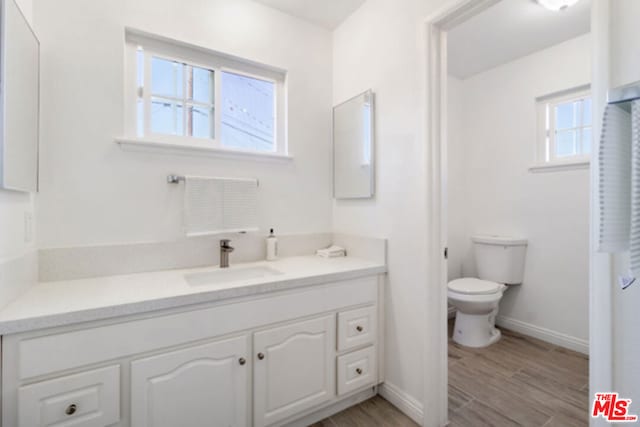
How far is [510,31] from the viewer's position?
2.22 meters

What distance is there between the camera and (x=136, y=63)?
5.23 feet

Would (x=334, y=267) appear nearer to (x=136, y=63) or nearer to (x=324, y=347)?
(x=324, y=347)

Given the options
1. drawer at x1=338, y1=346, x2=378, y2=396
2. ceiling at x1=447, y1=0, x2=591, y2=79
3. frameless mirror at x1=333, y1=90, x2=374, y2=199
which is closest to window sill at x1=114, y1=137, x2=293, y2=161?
frameless mirror at x1=333, y1=90, x2=374, y2=199

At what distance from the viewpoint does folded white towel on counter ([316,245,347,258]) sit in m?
2.00

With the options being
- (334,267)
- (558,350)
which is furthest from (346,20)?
(558,350)

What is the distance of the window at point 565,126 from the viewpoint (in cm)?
236

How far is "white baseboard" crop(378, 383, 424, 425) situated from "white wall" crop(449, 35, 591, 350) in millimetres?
1600

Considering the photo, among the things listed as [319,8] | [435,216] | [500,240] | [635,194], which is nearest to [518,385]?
[500,240]

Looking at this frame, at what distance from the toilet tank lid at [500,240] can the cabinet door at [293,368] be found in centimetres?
182

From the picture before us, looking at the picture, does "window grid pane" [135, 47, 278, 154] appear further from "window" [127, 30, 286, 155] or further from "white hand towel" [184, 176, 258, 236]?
"white hand towel" [184, 176, 258, 236]

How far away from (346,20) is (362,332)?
204 cm

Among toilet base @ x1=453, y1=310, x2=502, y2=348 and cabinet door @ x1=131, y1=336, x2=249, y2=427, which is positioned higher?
cabinet door @ x1=131, y1=336, x2=249, y2=427

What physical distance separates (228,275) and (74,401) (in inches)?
32.3

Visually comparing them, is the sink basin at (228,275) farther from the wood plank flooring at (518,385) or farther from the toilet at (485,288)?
the toilet at (485,288)
